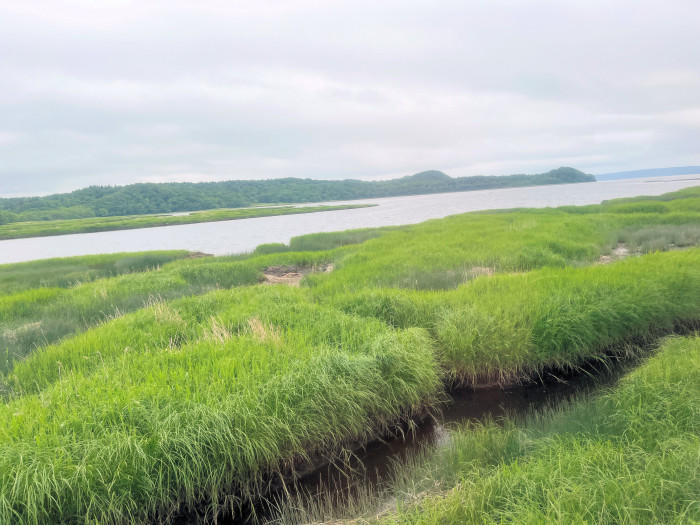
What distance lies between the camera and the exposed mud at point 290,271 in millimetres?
17875

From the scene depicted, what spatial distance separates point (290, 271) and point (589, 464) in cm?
1627

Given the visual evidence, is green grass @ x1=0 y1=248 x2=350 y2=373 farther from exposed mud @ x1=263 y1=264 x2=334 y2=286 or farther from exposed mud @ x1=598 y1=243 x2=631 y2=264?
Answer: exposed mud @ x1=598 y1=243 x2=631 y2=264

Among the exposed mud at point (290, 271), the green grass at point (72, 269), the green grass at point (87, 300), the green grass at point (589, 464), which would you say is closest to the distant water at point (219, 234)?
the green grass at point (72, 269)

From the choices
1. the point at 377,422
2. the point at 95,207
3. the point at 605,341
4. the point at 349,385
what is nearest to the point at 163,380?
the point at 349,385

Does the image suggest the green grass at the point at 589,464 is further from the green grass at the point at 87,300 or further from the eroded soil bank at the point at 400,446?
the green grass at the point at 87,300

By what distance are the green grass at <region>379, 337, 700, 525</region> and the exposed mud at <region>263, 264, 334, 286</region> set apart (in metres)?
12.7

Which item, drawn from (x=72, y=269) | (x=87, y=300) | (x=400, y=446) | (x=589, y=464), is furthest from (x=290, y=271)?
(x=589, y=464)

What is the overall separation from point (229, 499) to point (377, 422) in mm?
2464

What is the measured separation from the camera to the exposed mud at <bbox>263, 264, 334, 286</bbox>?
58.6ft

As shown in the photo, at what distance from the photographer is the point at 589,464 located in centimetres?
403

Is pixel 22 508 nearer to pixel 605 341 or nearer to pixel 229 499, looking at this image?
pixel 229 499

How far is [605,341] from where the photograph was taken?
820 centimetres

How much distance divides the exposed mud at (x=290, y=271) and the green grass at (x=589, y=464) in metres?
12.7

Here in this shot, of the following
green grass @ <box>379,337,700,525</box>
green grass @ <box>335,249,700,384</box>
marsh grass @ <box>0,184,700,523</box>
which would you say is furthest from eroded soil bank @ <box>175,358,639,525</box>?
green grass @ <box>379,337,700,525</box>
